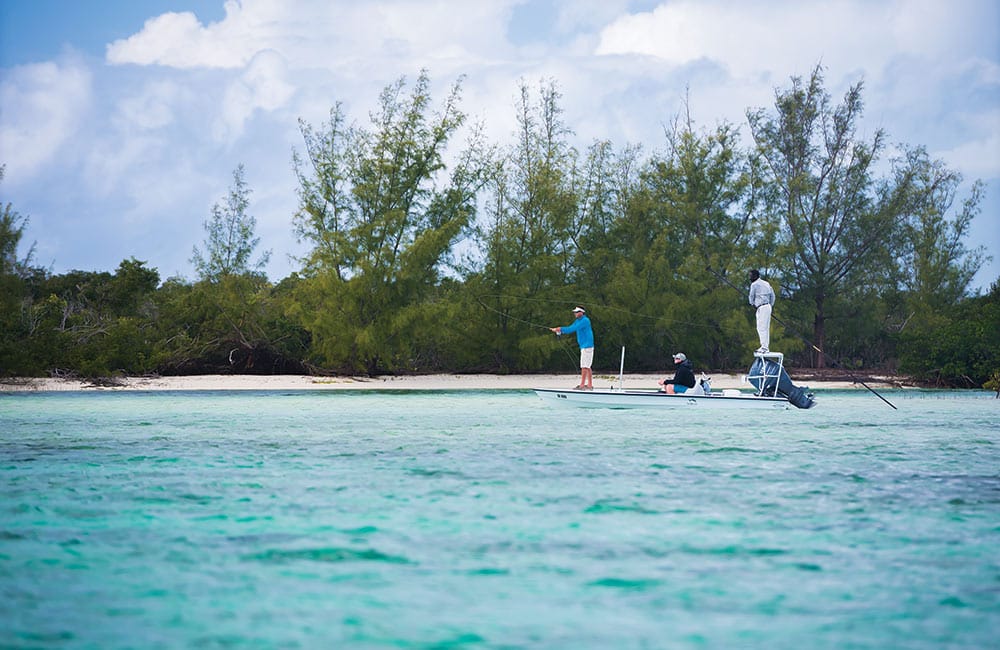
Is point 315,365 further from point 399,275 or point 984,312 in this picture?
point 984,312

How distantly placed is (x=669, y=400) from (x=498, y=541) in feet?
32.5

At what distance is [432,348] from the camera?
2945 cm

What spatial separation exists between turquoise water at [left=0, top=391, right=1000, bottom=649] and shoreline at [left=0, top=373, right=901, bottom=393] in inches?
390

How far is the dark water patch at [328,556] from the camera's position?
5594 millimetres

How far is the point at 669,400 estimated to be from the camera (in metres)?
15.6

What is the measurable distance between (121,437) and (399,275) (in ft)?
46.8

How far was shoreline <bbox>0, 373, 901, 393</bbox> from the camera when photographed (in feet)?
71.2

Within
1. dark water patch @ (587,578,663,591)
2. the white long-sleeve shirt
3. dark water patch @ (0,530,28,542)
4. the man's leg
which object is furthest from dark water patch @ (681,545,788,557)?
the man's leg

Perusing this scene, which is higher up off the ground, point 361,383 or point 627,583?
point 361,383

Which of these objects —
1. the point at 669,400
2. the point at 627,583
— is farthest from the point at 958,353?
the point at 627,583

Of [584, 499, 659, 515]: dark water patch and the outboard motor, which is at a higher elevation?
the outboard motor

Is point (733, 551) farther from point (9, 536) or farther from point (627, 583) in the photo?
point (9, 536)

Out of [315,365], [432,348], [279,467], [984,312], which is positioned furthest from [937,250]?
[279,467]

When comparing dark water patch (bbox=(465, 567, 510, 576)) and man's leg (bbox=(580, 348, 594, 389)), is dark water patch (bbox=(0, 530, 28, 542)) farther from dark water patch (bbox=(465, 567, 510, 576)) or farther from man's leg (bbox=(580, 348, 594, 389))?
man's leg (bbox=(580, 348, 594, 389))
